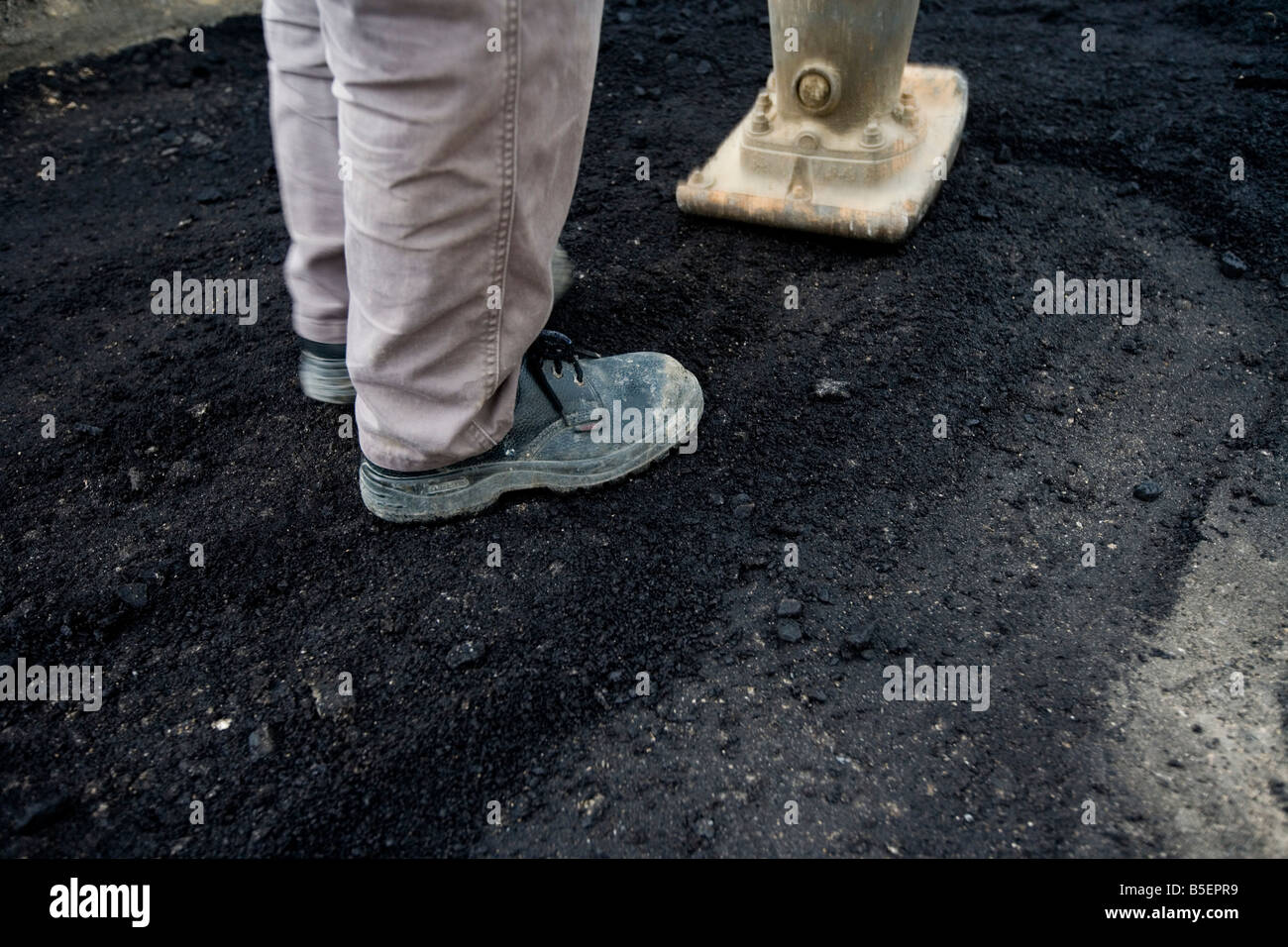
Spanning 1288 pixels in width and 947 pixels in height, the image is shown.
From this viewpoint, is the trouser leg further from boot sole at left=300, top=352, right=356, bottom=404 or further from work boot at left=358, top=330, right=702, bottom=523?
work boot at left=358, top=330, right=702, bottom=523

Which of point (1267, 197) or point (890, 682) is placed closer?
point (890, 682)

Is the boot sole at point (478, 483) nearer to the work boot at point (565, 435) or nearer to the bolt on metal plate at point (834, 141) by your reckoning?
the work boot at point (565, 435)

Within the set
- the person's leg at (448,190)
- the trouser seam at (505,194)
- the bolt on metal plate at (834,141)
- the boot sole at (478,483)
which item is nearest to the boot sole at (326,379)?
the boot sole at (478,483)

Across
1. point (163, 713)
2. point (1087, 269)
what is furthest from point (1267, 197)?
point (163, 713)

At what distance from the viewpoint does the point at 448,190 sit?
1.44m

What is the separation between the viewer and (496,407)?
176cm

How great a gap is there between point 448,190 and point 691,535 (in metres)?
0.76

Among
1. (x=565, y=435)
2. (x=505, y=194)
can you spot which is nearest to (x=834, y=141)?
(x=565, y=435)

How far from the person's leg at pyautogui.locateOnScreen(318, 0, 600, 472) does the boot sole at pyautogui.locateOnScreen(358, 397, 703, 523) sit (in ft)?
0.27

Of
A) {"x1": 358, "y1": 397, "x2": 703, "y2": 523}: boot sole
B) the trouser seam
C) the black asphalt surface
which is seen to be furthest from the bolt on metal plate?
the trouser seam

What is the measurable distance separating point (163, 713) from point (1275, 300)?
252cm

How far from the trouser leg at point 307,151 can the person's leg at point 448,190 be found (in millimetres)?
342

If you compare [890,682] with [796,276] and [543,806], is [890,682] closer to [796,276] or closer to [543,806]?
[543,806]

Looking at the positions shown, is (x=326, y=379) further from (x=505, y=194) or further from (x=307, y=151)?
(x=505, y=194)
